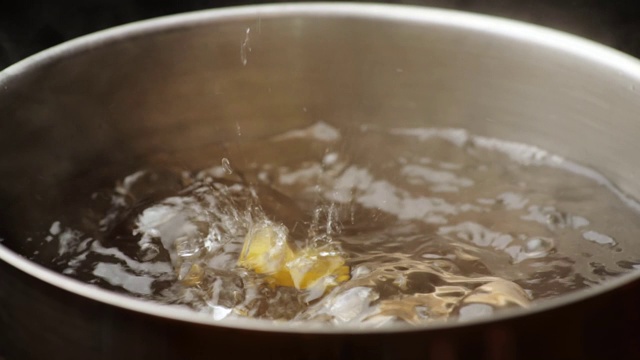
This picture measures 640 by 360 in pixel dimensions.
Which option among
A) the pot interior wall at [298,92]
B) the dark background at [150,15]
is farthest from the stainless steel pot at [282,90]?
the dark background at [150,15]

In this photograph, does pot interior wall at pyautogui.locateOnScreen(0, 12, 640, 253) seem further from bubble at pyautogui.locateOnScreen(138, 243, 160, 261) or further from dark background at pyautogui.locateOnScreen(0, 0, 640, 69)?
dark background at pyautogui.locateOnScreen(0, 0, 640, 69)

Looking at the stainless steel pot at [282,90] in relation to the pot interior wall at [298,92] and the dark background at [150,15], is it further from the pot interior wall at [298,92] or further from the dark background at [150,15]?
the dark background at [150,15]

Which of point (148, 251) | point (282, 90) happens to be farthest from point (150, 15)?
point (148, 251)

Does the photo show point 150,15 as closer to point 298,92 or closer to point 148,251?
point 298,92

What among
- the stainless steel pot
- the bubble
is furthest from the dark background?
the bubble

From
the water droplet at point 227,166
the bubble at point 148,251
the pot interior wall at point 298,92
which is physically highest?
the pot interior wall at point 298,92

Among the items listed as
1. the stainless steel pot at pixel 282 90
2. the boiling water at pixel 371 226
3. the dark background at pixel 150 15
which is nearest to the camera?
the boiling water at pixel 371 226
